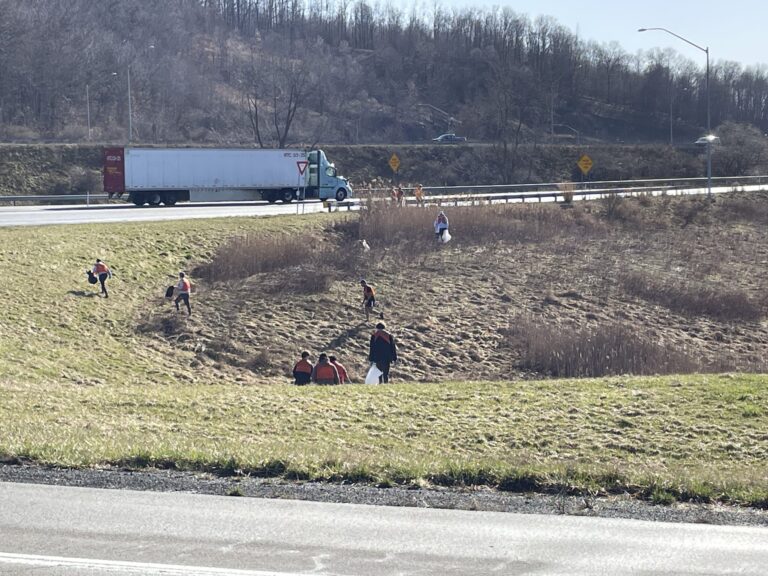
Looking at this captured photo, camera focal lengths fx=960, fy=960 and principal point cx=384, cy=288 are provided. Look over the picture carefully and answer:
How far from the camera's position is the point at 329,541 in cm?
781

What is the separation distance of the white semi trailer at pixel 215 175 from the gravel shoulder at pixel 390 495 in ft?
127

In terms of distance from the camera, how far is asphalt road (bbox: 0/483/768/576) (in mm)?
7117

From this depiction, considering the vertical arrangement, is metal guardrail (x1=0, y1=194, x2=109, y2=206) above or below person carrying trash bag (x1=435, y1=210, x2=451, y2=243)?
above

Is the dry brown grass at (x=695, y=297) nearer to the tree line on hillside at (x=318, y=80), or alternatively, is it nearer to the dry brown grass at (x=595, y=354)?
the dry brown grass at (x=595, y=354)

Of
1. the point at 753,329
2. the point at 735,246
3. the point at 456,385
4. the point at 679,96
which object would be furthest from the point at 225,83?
the point at 456,385

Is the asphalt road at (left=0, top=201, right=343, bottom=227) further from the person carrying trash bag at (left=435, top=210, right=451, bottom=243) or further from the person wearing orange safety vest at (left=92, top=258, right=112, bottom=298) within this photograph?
the person wearing orange safety vest at (left=92, top=258, right=112, bottom=298)

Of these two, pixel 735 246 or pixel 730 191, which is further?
pixel 730 191

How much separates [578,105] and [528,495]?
4958 inches

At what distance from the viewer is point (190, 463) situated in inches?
415

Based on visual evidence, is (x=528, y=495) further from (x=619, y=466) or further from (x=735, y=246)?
(x=735, y=246)

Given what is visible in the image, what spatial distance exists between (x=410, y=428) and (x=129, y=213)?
110 ft

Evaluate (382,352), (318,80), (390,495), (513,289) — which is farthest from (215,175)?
(318,80)

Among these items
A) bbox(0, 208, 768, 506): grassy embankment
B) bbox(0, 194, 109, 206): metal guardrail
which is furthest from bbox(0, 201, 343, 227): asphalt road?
bbox(0, 208, 768, 506): grassy embankment

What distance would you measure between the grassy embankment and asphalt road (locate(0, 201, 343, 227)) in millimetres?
17624
